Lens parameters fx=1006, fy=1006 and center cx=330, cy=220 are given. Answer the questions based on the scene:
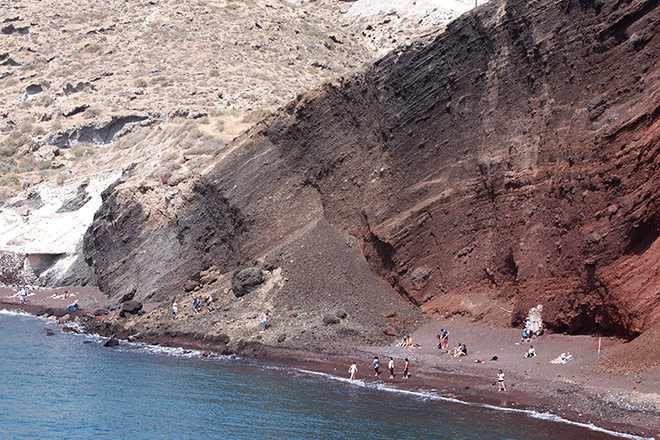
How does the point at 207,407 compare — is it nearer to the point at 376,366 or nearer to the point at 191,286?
the point at 376,366

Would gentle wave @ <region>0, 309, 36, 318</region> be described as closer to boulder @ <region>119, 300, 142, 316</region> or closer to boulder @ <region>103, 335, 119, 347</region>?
boulder @ <region>119, 300, 142, 316</region>

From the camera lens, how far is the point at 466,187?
44.9 m

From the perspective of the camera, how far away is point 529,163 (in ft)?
140

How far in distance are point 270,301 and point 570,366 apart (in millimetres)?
15661

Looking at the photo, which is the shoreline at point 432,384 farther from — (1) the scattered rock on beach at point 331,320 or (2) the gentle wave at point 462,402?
(1) the scattered rock on beach at point 331,320

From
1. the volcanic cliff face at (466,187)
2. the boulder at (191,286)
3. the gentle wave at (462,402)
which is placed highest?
the volcanic cliff face at (466,187)

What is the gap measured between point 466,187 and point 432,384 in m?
10.3

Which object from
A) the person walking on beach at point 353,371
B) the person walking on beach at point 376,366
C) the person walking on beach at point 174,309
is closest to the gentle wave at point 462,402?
the person walking on beach at point 353,371

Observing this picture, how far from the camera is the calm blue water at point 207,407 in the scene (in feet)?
104

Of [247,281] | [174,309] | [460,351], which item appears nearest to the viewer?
[460,351]

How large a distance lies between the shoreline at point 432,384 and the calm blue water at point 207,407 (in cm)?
75

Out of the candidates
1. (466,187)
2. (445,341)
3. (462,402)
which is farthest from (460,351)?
(466,187)

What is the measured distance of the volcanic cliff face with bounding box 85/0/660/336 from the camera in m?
38.7

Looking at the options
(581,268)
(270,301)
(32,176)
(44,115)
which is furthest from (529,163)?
(44,115)
